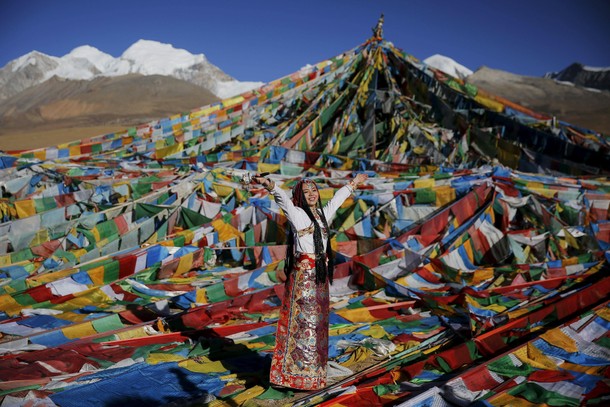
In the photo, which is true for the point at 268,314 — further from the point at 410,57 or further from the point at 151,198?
the point at 410,57

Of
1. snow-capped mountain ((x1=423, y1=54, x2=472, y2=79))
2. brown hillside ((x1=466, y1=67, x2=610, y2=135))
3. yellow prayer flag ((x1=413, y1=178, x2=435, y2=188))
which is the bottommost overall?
yellow prayer flag ((x1=413, y1=178, x2=435, y2=188))

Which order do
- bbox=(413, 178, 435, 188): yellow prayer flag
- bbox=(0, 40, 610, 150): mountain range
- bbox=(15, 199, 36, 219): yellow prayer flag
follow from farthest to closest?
bbox=(0, 40, 610, 150): mountain range, bbox=(15, 199, 36, 219): yellow prayer flag, bbox=(413, 178, 435, 188): yellow prayer flag

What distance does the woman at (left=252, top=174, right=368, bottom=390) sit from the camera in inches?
132

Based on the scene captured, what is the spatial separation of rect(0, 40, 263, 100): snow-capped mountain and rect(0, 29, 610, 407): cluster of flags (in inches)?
2656

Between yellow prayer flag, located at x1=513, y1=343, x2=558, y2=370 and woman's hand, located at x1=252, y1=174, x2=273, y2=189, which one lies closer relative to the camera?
woman's hand, located at x1=252, y1=174, x2=273, y2=189

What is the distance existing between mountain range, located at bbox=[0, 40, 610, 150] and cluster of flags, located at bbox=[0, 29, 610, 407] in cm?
1814

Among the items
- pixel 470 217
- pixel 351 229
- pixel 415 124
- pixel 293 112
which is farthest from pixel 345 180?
pixel 293 112

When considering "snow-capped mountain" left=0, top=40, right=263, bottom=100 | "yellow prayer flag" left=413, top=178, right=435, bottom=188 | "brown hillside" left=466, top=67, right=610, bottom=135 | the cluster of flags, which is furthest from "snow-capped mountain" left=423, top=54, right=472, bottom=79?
"yellow prayer flag" left=413, top=178, right=435, bottom=188

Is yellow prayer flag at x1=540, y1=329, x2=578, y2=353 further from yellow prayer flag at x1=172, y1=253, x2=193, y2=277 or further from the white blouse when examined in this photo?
yellow prayer flag at x1=172, y1=253, x2=193, y2=277

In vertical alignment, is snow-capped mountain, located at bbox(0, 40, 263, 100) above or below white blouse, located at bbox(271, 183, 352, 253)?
above

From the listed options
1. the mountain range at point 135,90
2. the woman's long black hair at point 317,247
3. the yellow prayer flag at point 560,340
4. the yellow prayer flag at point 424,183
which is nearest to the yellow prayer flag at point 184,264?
the woman's long black hair at point 317,247

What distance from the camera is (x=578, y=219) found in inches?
273

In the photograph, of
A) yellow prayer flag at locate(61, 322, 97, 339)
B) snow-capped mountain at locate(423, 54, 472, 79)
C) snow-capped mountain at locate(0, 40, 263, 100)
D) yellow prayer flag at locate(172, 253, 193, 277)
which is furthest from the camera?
snow-capped mountain at locate(0, 40, 263, 100)

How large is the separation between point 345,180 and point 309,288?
4515 mm
